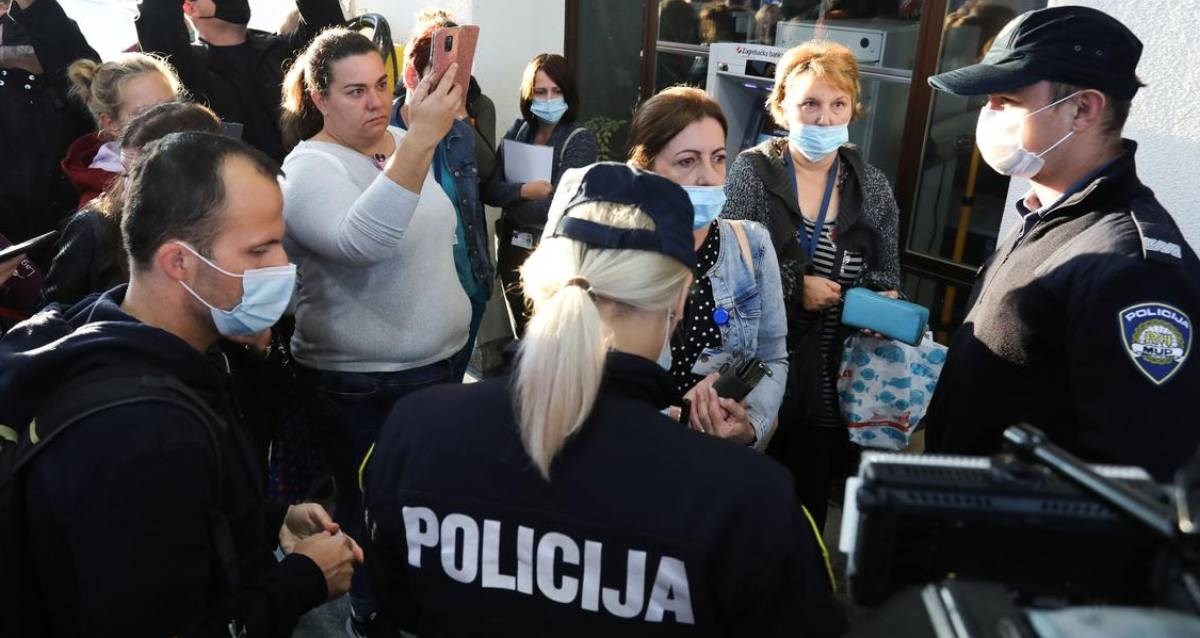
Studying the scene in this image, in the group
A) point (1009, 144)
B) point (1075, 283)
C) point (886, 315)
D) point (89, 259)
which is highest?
point (1009, 144)

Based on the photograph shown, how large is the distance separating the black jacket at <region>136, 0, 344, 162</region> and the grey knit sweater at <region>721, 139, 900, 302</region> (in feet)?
6.89

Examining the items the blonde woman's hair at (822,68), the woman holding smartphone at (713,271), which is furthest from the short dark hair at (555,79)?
the woman holding smartphone at (713,271)

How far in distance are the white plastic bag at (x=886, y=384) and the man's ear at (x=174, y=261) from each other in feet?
6.60

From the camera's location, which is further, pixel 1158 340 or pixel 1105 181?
pixel 1105 181

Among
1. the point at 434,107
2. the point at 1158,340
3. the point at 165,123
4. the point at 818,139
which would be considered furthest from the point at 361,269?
the point at 1158,340

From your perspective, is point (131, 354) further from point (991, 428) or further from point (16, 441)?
point (991, 428)

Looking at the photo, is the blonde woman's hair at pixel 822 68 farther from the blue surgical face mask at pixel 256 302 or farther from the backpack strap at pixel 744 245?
the blue surgical face mask at pixel 256 302

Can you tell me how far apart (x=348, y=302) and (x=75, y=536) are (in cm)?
121

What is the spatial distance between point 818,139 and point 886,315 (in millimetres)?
724

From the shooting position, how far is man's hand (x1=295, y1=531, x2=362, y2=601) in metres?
1.70

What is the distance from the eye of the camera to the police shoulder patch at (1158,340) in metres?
1.50

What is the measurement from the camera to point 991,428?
1812 mm

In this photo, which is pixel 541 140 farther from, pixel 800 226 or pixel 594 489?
pixel 594 489

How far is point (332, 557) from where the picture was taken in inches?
68.0
